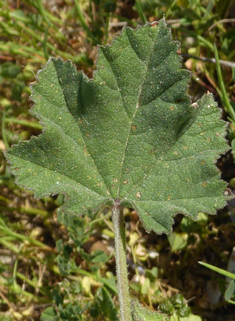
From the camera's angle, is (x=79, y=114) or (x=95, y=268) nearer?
(x=79, y=114)

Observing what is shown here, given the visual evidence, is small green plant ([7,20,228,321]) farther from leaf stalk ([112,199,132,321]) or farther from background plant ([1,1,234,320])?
background plant ([1,1,234,320])

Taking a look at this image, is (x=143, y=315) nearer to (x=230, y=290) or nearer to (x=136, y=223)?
(x=230, y=290)

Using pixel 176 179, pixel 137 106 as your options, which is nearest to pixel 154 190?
pixel 176 179

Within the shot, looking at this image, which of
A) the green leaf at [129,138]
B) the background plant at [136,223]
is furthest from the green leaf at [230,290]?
the green leaf at [129,138]

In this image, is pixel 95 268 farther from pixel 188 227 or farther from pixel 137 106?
pixel 137 106

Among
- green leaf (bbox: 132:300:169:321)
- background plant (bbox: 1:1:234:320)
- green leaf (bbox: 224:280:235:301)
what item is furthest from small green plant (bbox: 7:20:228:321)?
background plant (bbox: 1:1:234:320)

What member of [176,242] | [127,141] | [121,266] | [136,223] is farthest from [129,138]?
[136,223]
